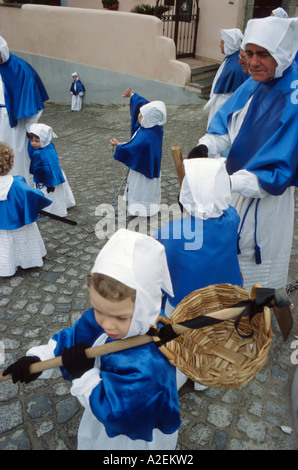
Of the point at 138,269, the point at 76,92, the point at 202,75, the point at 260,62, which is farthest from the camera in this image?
the point at 76,92

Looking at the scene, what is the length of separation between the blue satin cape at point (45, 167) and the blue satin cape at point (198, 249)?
127 inches

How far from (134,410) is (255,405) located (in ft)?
5.14

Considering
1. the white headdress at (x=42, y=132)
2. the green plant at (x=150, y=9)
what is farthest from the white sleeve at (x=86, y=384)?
the green plant at (x=150, y=9)

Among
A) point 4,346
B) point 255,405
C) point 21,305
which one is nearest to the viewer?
point 255,405

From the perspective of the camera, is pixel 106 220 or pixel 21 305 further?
pixel 106 220

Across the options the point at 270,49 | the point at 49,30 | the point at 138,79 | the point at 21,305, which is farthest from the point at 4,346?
the point at 49,30

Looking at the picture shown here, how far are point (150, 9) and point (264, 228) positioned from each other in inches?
435

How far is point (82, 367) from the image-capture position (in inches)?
72.6

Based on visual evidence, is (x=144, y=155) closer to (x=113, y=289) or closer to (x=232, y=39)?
(x=232, y=39)

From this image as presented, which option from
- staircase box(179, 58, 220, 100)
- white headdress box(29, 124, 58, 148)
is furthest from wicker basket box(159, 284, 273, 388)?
staircase box(179, 58, 220, 100)

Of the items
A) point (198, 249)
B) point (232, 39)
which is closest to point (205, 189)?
point (198, 249)

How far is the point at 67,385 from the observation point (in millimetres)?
3076

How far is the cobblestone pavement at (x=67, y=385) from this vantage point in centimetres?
270
